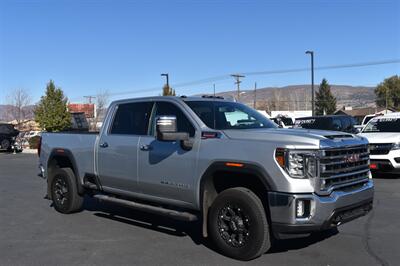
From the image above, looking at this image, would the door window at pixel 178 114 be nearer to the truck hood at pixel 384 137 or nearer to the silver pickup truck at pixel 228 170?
the silver pickup truck at pixel 228 170

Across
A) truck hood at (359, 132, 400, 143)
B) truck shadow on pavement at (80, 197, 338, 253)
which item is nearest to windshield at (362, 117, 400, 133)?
truck hood at (359, 132, 400, 143)

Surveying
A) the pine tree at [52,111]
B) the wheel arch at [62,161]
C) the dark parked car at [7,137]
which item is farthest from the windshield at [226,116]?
the pine tree at [52,111]

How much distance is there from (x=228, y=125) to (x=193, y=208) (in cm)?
121

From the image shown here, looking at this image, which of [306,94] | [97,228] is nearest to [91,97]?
[97,228]

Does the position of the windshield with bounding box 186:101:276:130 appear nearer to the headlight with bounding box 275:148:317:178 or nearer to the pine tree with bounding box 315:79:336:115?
the headlight with bounding box 275:148:317:178

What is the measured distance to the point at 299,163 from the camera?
5203mm

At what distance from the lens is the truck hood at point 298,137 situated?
523cm

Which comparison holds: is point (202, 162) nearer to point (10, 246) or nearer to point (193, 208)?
point (193, 208)

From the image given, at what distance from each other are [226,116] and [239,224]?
5.48 feet

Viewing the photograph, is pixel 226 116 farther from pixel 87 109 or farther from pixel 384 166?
pixel 87 109

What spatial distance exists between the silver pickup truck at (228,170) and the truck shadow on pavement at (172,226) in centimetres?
49

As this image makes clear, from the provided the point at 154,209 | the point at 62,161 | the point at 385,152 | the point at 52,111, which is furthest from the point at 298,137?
the point at 52,111

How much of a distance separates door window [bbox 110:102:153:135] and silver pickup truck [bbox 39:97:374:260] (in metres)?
0.02

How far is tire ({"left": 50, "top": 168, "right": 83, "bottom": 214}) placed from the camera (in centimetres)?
835
